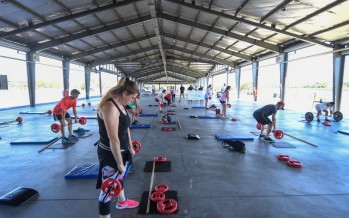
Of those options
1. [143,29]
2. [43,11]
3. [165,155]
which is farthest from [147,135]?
[143,29]

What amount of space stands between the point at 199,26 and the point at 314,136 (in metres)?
8.56

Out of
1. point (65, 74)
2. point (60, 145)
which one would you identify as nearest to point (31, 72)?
point (65, 74)

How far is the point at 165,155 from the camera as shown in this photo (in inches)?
177

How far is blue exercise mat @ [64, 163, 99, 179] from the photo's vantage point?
3322mm

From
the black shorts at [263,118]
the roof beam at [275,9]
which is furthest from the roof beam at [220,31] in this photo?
the black shorts at [263,118]

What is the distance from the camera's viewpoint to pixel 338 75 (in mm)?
10125

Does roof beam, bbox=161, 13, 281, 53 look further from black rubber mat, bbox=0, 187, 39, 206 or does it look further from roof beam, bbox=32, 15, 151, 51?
black rubber mat, bbox=0, 187, 39, 206

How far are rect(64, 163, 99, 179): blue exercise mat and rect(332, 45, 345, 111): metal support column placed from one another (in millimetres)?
11422

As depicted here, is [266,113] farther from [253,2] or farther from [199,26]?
[199,26]

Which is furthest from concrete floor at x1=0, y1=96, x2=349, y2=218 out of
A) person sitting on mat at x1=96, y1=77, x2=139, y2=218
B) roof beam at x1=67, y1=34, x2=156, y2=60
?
roof beam at x1=67, y1=34, x2=156, y2=60

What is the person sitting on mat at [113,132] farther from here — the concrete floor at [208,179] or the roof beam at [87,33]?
the roof beam at [87,33]

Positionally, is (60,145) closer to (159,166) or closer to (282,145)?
(159,166)

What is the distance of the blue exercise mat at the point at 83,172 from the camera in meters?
3.32

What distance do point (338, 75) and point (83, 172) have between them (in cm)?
1169
